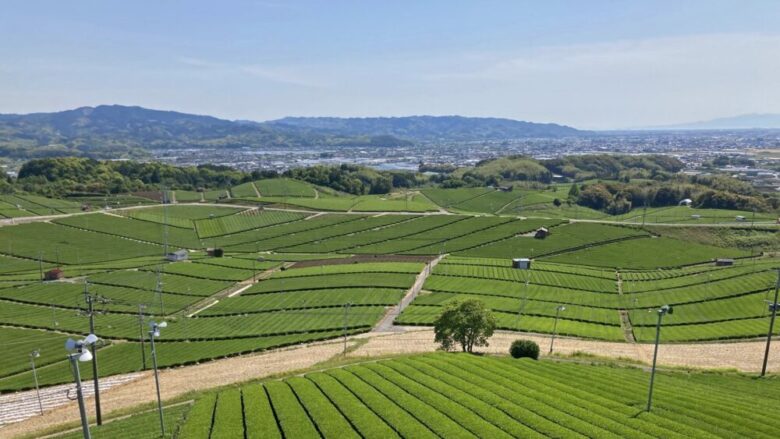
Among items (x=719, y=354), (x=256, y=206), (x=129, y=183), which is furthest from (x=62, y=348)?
(x=129, y=183)

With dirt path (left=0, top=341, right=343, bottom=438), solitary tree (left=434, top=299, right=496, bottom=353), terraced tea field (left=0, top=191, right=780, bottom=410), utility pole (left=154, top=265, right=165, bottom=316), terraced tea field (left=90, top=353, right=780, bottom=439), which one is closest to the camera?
terraced tea field (left=90, top=353, right=780, bottom=439)

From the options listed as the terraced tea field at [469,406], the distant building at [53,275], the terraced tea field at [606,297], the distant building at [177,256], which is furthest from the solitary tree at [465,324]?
the distant building at [53,275]

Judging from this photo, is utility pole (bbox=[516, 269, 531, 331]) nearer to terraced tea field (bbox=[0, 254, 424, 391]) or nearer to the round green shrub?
the round green shrub

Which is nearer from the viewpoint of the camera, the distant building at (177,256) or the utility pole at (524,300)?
the utility pole at (524,300)

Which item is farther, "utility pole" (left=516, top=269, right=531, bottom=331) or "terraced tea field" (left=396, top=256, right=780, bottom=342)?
"utility pole" (left=516, top=269, right=531, bottom=331)

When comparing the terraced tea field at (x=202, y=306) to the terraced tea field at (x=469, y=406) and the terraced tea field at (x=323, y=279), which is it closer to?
the terraced tea field at (x=323, y=279)

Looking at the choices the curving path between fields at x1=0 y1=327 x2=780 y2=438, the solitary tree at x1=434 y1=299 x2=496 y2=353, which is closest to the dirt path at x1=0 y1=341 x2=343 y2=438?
the curving path between fields at x1=0 y1=327 x2=780 y2=438
